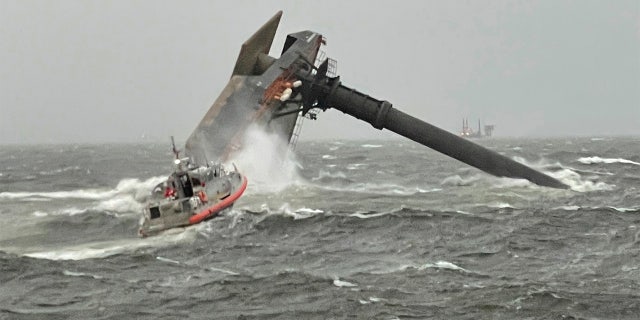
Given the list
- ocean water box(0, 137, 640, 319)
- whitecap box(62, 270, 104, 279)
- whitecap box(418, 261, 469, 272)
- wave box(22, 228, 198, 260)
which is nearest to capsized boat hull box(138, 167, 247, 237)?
wave box(22, 228, 198, 260)

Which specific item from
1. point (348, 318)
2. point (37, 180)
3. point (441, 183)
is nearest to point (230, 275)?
point (348, 318)

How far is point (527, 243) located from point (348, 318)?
11.8 meters

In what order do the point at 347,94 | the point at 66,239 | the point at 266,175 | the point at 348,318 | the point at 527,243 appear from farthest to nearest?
the point at 266,175 → the point at 347,94 → the point at 66,239 → the point at 527,243 → the point at 348,318

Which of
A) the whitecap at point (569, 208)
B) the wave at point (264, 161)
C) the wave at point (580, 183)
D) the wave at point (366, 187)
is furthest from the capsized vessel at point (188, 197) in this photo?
the wave at point (580, 183)

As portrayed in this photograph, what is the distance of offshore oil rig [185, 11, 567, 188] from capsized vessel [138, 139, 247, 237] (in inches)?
363

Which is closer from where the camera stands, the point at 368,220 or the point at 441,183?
the point at 368,220

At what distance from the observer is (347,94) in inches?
1745

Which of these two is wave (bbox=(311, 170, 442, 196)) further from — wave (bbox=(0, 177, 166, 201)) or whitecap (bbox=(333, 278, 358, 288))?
whitecap (bbox=(333, 278, 358, 288))

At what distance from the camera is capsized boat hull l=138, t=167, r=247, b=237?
29250 millimetres

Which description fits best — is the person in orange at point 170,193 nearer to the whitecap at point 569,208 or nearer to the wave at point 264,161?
the wave at point 264,161

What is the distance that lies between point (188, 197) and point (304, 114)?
1693cm

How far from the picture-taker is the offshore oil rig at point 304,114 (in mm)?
44094

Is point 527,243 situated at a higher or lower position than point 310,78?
lower

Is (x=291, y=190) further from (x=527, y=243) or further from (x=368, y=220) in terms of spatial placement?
(x=527, y=243)
